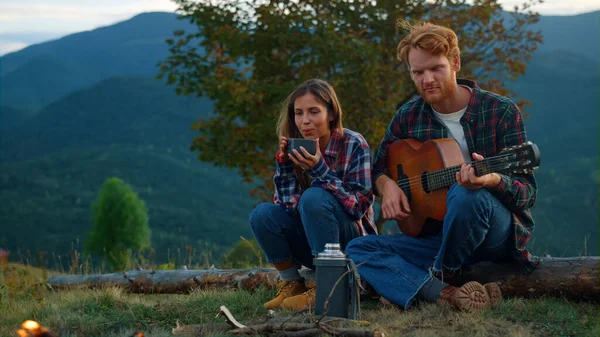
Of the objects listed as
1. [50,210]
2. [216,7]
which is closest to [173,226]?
[50,210]

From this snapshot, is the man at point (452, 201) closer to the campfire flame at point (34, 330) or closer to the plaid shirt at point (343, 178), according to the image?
the plaid shirt at point (343, 178)

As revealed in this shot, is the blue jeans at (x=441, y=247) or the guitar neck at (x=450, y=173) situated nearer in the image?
the guitar neck at (x=450, y=173)

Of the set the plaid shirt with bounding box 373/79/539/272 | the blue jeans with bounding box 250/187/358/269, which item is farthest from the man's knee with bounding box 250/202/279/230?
the plaid shirt with bounding box 373/79/539/272

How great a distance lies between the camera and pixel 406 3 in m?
12.4

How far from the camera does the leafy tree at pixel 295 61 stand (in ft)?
37.0

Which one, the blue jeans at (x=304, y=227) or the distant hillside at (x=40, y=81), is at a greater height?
the distant hillside at (x=40, y=81)

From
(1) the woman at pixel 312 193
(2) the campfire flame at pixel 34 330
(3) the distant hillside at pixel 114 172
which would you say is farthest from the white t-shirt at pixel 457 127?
(3) the distant hillside at pixel 114 172

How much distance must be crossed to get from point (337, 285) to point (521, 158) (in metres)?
1.21

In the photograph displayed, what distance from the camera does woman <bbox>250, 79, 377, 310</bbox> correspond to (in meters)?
4.23

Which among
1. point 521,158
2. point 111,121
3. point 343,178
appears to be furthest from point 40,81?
point 521,158

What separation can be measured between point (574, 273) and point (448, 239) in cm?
103

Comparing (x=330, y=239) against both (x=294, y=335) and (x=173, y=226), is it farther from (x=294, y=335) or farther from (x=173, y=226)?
(x=173, y=226)

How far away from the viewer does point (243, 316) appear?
4.38 metres

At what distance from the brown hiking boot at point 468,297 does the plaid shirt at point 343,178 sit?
78cm
